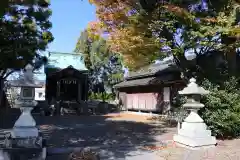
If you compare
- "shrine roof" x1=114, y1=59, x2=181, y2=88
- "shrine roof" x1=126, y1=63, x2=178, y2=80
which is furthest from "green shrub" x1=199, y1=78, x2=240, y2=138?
"shrine roof" x1=126, y1=63, x2=178, y2=80

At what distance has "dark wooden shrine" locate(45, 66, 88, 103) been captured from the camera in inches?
997

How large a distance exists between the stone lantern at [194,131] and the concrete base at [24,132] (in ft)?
16.4

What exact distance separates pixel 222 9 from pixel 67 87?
18.3 meters

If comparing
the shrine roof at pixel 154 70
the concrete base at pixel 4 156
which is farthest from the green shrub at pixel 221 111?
the shrine roof at pixel 154 70

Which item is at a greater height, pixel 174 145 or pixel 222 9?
pixel 222 9

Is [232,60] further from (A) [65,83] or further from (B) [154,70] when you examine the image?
(A) [65,83]

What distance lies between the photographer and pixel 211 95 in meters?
11.0

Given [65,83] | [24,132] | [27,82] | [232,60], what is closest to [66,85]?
[65,83]

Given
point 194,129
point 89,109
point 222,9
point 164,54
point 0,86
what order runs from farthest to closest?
point 89,109, point 0,86, point 164,54, point 222,9, point 194,129

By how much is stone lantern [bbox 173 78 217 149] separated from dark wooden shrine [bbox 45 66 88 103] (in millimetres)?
16656

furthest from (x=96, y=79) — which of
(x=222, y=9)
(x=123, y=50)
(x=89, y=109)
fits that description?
(x=222, y=9)

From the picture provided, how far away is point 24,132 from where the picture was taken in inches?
313

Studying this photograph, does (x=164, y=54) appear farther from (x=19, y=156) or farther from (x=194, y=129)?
(x=19, y=156)

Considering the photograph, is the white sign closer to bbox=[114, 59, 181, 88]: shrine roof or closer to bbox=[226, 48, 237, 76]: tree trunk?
bbox=[114, 59, 181, 88]: shrine roof
